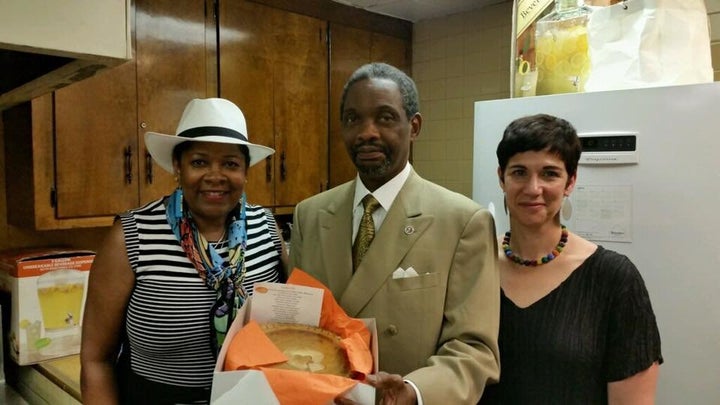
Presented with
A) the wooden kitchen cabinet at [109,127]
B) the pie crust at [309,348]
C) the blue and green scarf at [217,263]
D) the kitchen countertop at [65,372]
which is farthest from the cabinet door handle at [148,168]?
the pie crust at [309,348]

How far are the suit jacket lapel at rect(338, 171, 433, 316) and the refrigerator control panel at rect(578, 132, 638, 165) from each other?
64 cm

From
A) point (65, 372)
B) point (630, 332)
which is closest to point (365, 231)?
point (630, 332)

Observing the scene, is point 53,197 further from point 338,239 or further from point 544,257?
point 544,257

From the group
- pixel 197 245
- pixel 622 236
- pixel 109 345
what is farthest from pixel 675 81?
pixel 109 345

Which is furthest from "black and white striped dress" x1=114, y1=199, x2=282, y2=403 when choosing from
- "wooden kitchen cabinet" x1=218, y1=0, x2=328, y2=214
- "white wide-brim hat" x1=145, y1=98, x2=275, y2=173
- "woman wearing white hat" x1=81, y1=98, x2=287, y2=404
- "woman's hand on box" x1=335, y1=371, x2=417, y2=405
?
"wooden kitchen cabinet" x1=218, y1=0, x2=328, y2=214

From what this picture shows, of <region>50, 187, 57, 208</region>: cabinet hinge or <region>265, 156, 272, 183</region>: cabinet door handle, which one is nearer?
<region>50, 187, 57, 208</region>: cabinet hinge

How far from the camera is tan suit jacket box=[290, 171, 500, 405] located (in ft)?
3.21

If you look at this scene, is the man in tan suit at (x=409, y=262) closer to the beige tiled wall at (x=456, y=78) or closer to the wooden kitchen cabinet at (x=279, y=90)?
the wooden kitchen cabinet at (x=279, y=90)

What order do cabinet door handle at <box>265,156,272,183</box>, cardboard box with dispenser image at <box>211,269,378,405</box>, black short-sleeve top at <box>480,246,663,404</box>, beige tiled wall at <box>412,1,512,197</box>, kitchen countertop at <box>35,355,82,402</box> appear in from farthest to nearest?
beige tiled wall at <box>412,1,512,197</box> < cabinet door handle at <box>265,156,272,183</box> < kitchen countertop at <box>35,355,82,402</box> < black short-sleeve top at <box>480,246,663,404</box> < cardboard box with dispenser image at <box>211,269,378,405</box>

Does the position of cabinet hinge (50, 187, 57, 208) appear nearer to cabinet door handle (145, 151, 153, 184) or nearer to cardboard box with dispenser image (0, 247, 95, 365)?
cardboard box with dispenser image (0, 247, 95, 365)

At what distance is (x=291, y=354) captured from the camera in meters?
0.88

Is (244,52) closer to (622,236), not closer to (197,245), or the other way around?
(197,245)

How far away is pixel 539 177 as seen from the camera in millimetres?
1145

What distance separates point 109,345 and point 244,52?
1670mm
